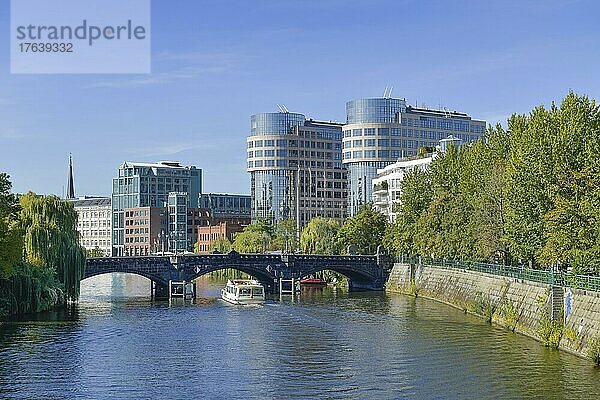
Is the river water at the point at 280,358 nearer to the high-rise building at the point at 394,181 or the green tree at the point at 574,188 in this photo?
the green tree at the point at 574,188

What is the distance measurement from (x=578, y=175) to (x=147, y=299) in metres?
67.0

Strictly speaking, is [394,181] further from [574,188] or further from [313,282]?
[574,188]

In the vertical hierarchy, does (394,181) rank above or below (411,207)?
above

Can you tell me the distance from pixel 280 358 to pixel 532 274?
23.6 meters

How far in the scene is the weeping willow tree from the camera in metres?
98.2

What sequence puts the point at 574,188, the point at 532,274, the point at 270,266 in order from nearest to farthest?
the point at 574,188
the point at 532,274
the point at 270,266

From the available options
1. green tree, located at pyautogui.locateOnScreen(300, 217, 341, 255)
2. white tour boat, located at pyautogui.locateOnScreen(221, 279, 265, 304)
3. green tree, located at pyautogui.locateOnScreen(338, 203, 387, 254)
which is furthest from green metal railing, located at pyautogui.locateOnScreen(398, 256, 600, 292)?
green tree, located at pyautogui.locateOnScreen(300, 217, 341, 255)

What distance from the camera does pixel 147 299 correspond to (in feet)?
411

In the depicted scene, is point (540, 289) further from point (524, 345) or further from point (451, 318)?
point (451, 318)

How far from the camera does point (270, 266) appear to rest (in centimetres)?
13712

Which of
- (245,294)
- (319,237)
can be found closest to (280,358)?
(245,294)

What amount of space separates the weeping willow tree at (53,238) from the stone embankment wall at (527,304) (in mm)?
39788

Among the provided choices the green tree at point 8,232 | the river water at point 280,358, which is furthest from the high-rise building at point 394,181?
the green tree at point 8,232

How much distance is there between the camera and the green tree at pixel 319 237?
578 ft
